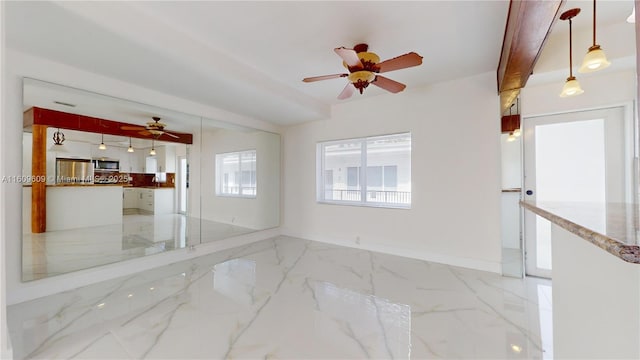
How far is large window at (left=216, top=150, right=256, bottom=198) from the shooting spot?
4598mm

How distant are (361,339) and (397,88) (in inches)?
96.5

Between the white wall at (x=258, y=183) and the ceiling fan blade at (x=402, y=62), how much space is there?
3.03 meters

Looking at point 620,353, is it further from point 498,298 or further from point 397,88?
point 397,88

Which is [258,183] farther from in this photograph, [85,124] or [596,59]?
[596,59]

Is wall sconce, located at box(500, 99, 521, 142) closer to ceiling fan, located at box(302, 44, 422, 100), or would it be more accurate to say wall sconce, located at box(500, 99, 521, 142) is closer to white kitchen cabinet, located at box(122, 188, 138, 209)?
ceiling fan, located at box(302, 44, 422, 100)

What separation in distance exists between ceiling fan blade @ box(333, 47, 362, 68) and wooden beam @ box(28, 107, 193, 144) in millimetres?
2812

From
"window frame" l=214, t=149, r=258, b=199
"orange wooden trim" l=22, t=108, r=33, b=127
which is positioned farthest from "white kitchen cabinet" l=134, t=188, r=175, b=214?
"orange wooden trim" l=22, t=108, r=33, b=127

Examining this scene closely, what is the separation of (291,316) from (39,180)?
2.86 m

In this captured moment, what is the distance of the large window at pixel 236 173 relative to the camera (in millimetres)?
4598

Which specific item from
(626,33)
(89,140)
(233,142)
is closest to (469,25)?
(626,33)

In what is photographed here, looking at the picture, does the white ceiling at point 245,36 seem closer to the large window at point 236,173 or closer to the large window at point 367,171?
the large window at point 367,171

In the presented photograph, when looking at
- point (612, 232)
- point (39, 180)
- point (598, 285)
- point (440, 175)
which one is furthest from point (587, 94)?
point (39, 180)

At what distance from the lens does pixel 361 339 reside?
1921mm

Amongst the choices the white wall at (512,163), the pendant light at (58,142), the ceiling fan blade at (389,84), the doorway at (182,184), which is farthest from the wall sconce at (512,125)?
the pendant light at (58,142)
